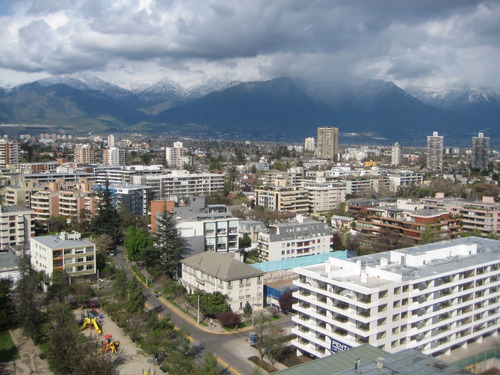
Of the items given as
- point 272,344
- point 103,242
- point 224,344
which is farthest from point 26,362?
point 103,242

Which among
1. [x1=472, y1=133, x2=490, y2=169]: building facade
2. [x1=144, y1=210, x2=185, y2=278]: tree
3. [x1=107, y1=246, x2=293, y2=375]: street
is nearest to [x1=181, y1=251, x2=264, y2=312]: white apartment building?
[x1=107, y1=246, x2=293, y2=375]: street

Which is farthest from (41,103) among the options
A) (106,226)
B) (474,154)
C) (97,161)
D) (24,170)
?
(106,226)

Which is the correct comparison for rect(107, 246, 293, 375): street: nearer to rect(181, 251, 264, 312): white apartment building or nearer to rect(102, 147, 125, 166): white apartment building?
rect(181, 251, 264, 312): white apartment building

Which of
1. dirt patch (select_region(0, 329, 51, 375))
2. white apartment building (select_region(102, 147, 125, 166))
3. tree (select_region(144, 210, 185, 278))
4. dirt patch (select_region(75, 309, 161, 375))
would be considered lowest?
dirt patch (select_region(0, 329, 51, 375))

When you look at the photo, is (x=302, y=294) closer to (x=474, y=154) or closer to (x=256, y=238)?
(x=256, y=238)

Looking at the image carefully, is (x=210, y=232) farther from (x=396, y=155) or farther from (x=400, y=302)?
(x=396, y=155)

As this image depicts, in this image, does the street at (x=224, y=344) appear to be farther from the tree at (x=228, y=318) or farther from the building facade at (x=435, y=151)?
the building facade at (x=435, y=151)

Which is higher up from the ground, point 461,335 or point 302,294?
point 302,294
